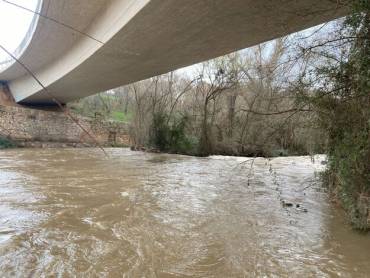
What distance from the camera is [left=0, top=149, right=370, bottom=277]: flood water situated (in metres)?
3.07

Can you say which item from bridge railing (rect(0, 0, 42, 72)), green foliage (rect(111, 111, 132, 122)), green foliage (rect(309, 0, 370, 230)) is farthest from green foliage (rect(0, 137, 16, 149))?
green foliage (rect(309, 0, 370, 230))

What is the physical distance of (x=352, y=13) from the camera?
3631 mm

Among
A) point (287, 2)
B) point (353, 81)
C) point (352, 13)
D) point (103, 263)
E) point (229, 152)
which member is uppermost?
point (287, 2)

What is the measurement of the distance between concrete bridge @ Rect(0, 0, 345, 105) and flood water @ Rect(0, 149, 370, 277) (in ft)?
8.84

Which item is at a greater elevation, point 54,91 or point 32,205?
point 54,91

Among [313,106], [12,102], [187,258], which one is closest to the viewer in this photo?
[187,258]

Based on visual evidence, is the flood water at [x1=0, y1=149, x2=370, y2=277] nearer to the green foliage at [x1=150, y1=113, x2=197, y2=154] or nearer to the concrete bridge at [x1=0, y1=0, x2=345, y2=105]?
the concrete bridge at [x1=0, y1=0, x2=345, y2=105]

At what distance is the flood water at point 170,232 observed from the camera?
307 centimetres

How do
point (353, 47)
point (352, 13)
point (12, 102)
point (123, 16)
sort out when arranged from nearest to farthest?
1. point (352, 13)
2. point (353, 47)
3. point (123, 16)
4. point (12, 102)

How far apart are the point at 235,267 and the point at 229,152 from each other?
14.4 meters

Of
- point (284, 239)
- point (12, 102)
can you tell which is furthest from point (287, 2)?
point (12, 102)

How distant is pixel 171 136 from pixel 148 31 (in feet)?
36.1

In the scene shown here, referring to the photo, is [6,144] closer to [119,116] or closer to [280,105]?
[119,116]

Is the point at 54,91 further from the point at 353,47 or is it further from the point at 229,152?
the point at 353,47
